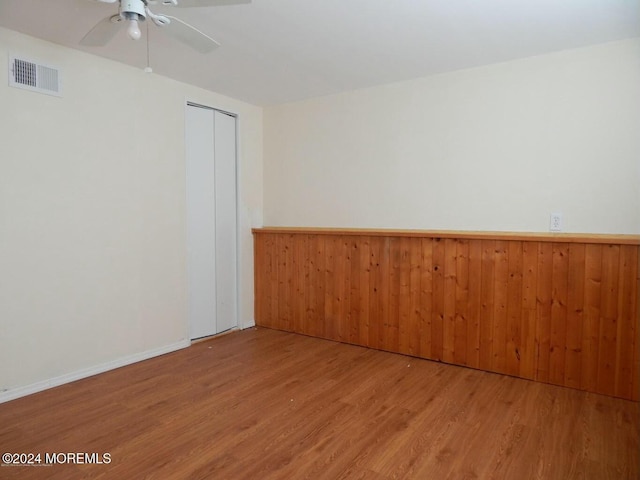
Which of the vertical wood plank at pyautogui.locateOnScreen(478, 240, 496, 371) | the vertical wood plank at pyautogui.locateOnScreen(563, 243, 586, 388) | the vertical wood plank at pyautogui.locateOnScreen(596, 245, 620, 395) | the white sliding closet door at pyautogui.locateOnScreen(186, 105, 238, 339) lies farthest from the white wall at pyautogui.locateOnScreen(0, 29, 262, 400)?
the vertical wood plank at pyautogui.locateOnScreen(596, 245, 620, 395)

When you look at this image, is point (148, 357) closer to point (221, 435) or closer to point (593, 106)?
point (221, 435)

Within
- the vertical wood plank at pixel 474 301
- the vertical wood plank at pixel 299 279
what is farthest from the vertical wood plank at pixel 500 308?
the vertical wood plank at pixel 299 279

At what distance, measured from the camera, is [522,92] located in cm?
294

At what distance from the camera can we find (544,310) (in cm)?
283

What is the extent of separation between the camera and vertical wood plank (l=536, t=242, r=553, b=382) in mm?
2797

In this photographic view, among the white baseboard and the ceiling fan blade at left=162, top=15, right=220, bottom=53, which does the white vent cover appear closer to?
the ceiling fan blade at left=162, top=15, right=220, bottom=53

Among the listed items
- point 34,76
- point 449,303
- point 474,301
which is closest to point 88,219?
point 34,76

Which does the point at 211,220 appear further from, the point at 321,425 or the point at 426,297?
the point at 321,425

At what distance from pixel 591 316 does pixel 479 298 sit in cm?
71

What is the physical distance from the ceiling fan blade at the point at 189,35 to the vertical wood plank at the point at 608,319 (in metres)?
2.72

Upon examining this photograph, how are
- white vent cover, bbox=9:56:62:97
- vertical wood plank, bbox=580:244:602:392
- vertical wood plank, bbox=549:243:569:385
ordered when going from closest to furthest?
white vent cover, bbox=9:56:62:97, vertical wood plank, bbox=580:244:602:392, vertical wood plank, bbox=549:243:569:385

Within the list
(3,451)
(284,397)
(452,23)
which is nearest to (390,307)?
(284,397)

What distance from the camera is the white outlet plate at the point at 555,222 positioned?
2826 millimetres

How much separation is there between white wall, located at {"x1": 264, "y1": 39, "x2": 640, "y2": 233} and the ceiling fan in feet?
6.04
